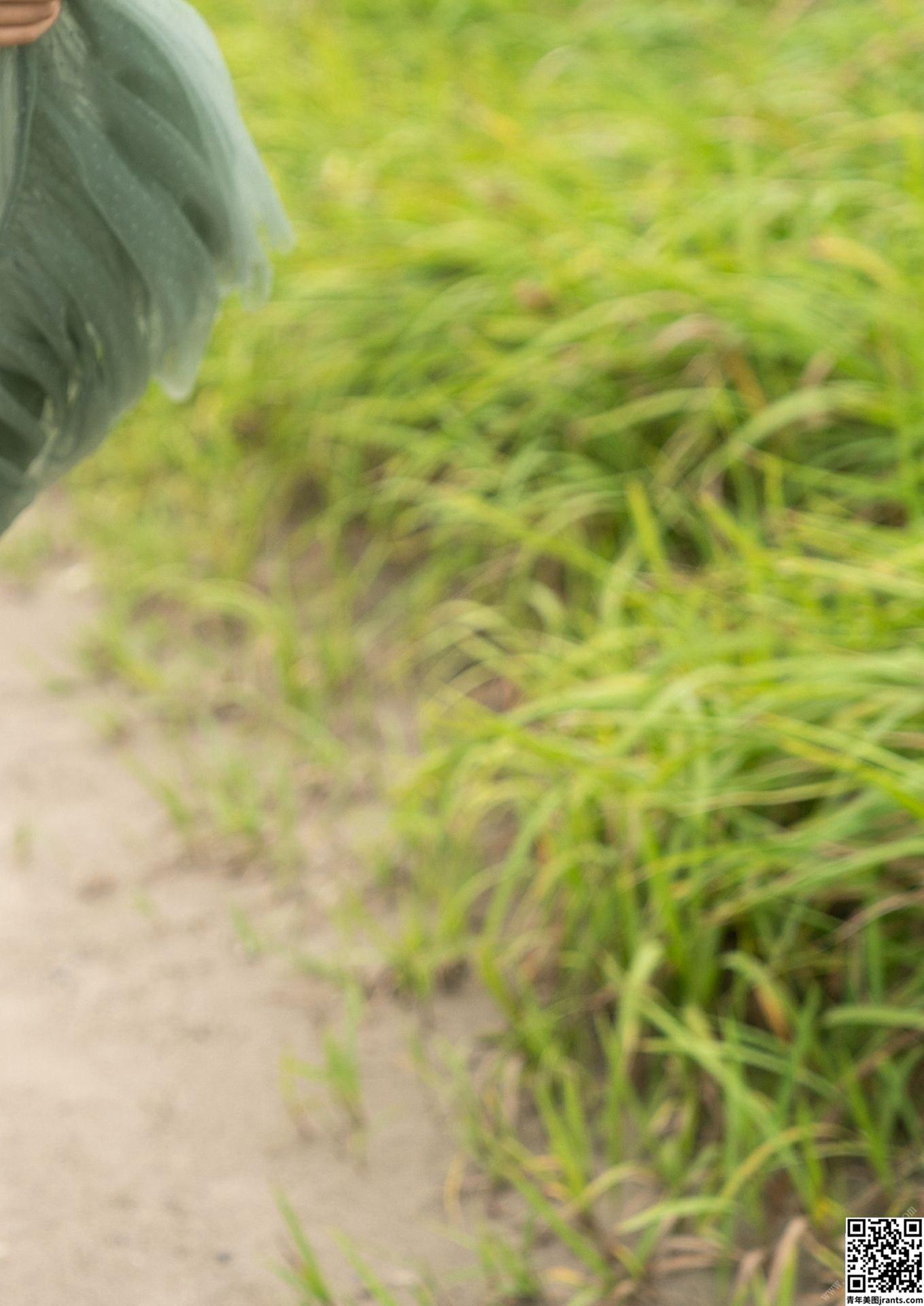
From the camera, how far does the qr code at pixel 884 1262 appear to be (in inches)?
53.7

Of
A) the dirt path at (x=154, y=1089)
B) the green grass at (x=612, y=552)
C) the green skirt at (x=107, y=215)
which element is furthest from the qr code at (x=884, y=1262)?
the green skirt at (x=107, y=215)

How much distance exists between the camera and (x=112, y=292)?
4.31 feet

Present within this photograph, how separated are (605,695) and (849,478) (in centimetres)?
59

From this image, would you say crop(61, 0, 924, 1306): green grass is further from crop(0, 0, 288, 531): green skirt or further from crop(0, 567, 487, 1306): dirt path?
crop(0, 0, 288, 531): green skirt

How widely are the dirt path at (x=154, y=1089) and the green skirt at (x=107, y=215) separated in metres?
0.77

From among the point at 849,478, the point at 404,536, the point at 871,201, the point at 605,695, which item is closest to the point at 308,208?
the point at 404,536

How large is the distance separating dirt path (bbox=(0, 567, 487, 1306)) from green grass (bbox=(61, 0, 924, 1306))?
12cm

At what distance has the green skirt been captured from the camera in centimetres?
120

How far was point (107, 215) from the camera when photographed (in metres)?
1.25

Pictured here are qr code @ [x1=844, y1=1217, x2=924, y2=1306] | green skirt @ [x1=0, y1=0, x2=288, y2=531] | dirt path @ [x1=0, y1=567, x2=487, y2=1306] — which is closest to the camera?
green skirt @ [x1=0, y1=0, x2=288, y2=531]

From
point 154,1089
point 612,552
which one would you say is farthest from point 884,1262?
point 612,552

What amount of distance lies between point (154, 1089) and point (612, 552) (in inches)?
40.8

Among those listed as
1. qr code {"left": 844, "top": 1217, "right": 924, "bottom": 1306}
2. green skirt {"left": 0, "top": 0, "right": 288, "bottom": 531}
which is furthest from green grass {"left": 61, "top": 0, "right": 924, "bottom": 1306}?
green skirt {"left": 0, "top": 0, "right": 288, "bottom": 531}

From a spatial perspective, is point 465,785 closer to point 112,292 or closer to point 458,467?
point 458,467
